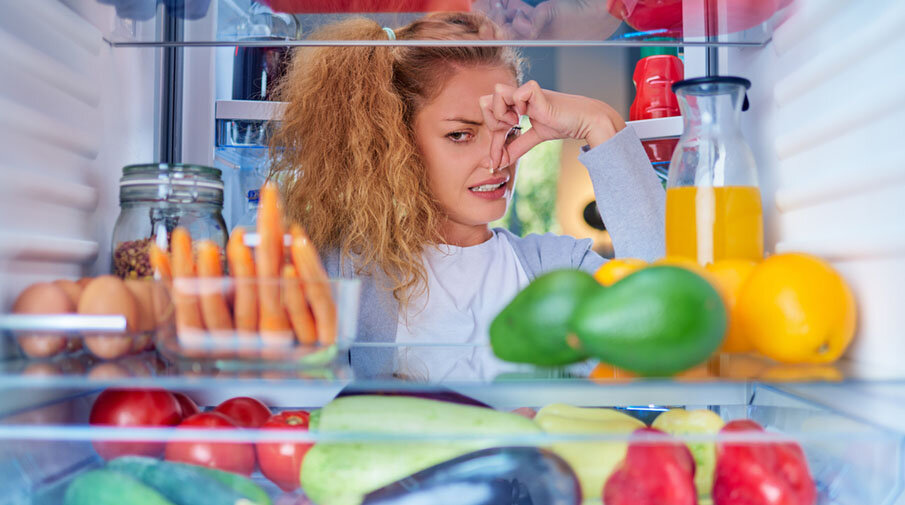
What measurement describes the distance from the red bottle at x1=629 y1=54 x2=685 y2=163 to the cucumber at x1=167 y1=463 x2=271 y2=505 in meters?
1.22

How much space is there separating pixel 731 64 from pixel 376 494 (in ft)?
2.38

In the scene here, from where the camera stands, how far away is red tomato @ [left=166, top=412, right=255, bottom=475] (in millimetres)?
606

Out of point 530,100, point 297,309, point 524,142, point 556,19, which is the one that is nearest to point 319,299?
point 297,309

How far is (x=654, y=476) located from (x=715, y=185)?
32 centimetres

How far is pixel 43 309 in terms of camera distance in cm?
63

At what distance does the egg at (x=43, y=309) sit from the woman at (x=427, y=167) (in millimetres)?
667

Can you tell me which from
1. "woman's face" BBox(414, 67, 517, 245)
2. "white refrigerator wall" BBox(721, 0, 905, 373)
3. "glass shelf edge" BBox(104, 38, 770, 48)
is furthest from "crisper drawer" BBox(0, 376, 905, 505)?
"woman's face" BBox(414, 67, 517, 245)

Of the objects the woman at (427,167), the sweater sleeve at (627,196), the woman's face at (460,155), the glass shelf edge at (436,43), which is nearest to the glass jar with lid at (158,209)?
the glass shelf edge at (436,43)

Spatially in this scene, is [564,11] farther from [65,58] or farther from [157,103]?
[157,103]

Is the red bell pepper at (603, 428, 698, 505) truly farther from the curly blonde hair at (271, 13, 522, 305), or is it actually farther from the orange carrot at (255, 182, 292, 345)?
the curly blonde hair at (271, 13, 522, 305)

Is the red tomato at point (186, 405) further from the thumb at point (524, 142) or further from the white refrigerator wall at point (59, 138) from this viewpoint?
the thumb at point (524, 142)

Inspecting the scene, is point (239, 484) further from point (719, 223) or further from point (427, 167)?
point (427, 167)

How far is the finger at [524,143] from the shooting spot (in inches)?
54.7

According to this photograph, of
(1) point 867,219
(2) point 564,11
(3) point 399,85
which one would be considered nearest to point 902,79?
(1) point 867,219
